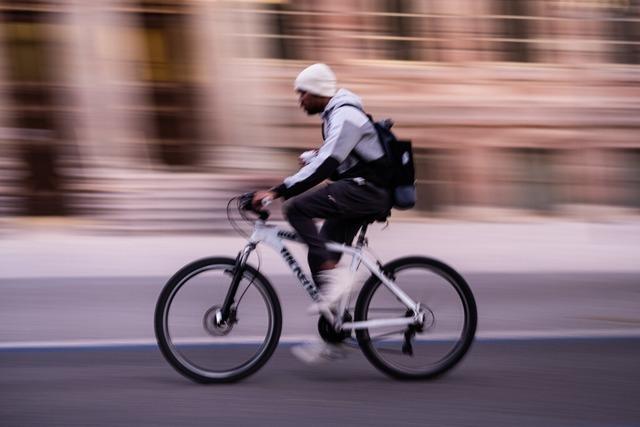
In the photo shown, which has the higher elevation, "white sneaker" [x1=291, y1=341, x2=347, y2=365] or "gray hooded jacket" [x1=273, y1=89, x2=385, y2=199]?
"gray hooded jacket" [x1=273, y1=89, x2=385, y2=199]

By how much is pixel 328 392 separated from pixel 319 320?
0.38 m

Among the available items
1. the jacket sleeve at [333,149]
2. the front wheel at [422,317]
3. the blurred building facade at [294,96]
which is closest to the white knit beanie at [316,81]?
the jacket sleeve at [333,149]

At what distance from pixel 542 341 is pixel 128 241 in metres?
4.42

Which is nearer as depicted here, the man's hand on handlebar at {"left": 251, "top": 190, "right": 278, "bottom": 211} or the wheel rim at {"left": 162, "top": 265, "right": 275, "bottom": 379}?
the man's hand on handlebar at {"left": 251, "top": 190, "right": 278, "bottom": 211}

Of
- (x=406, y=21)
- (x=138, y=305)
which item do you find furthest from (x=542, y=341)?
(x=406, y=21)

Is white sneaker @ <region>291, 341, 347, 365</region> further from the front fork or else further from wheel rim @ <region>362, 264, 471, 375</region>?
the front fork

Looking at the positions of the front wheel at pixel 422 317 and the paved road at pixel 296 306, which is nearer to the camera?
the front wheel at pixel 422 317

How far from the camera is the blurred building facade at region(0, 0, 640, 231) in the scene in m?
9.52

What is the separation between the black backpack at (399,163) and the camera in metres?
4.77

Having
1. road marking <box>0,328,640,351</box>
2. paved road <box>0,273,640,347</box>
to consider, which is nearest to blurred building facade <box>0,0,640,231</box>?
paved road <box>0,273,640,347</box>

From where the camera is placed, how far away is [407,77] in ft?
33.4

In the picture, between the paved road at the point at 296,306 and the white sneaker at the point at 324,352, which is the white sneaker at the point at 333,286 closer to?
the white sneaker at the point at 324,352

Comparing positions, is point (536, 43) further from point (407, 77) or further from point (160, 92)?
point (160, 92)

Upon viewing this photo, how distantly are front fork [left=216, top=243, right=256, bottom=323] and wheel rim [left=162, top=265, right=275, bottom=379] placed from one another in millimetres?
26
